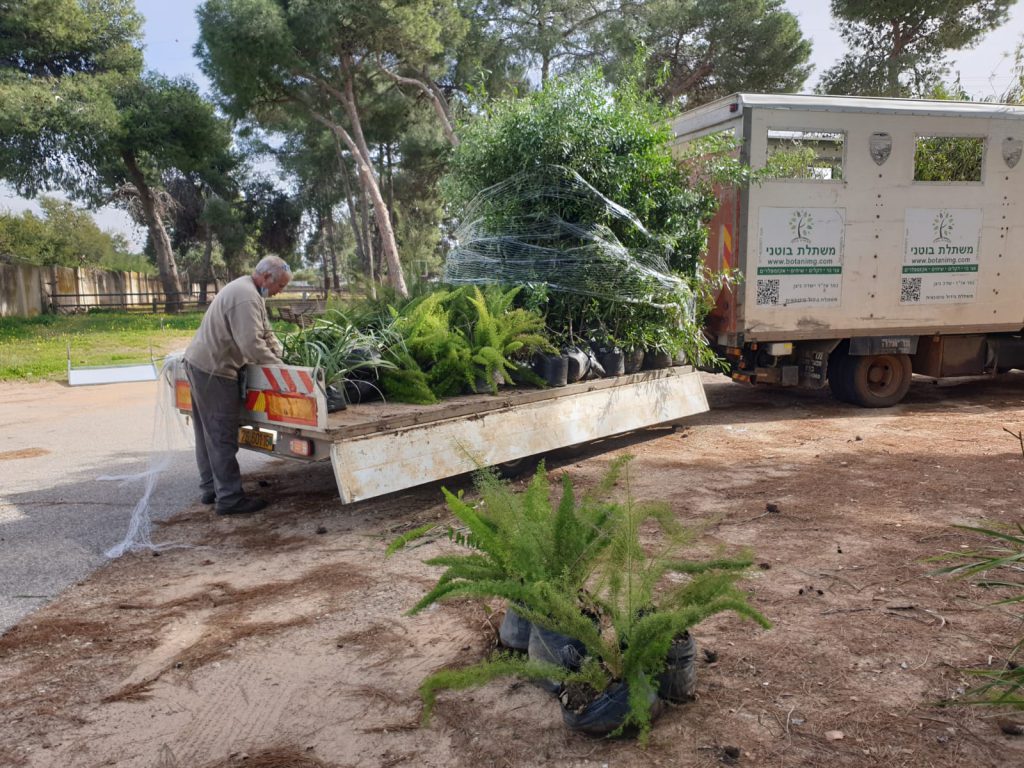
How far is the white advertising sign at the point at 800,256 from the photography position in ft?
29.1

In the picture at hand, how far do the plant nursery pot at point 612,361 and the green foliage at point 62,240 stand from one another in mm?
33160

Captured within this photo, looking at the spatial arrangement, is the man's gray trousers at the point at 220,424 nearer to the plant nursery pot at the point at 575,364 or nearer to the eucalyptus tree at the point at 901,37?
the plant nursery pot at the point at 575,364

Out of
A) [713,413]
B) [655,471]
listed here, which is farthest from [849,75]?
[655,471]

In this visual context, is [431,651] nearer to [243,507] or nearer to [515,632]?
[515,632]

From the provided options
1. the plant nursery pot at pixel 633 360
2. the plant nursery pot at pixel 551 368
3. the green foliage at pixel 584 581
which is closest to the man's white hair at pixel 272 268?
the plant nursery pot at pixel 551 368

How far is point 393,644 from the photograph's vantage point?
376cm

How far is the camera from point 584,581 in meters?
3.42

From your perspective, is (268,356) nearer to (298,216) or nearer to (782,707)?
(782,707)

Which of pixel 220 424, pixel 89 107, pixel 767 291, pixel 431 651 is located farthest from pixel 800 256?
pixel 89 107

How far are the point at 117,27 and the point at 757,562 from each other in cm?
3231

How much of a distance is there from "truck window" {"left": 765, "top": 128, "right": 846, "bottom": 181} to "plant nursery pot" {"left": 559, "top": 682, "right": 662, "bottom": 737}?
7.10 meters

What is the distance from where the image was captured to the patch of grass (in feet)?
49.9

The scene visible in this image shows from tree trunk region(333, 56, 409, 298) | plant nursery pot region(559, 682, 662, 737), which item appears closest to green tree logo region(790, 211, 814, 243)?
plant nursery pot region(559, 682, 662, 737)

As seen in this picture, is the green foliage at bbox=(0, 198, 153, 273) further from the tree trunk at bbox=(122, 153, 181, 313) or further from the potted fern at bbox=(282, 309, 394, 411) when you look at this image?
the potted fern at bbox=(282, 309, 394, 411)
